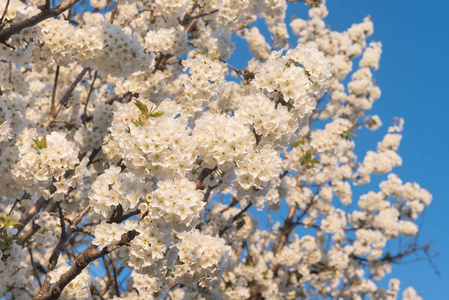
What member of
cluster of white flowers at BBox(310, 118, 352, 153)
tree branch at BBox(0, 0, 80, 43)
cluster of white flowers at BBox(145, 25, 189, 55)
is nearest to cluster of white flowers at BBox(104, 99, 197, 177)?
tree branch at BBox(0, 0, 80, 43)

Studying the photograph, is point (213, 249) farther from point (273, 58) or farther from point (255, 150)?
point (273, 58)

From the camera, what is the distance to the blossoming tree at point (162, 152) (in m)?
4.09

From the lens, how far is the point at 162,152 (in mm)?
3898

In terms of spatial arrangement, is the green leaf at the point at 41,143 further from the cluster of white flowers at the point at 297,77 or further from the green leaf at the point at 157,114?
the cluster of white flowers at the point at 297,77

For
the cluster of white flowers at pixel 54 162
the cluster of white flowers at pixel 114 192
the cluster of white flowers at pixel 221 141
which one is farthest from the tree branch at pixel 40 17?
the cluster of white flowers at pixel 221 141

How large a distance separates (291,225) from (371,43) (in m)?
9.43

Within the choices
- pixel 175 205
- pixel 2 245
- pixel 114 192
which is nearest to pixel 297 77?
pixel 175 205

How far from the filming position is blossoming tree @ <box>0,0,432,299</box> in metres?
4.09

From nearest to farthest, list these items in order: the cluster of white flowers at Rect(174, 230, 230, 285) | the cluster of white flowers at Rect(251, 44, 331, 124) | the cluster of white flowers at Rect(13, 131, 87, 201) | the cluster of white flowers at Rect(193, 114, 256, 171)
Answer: the cluster of white flowers at Rect(193, 114, 256, 171) < the cluster of white flowers at Rect(251, 44, 331, 124) < the cluster of white flowers at Rect(13, 131, 87, 201) < the cluster of white flowers at Rect(174, 230, 230, 285)

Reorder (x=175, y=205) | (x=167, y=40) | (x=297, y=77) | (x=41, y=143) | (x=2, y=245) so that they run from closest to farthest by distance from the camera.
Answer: (x=175, y=205), (x=297, y=77), (x=41, y=143), (x=2, y=245), (x=167, y=40)

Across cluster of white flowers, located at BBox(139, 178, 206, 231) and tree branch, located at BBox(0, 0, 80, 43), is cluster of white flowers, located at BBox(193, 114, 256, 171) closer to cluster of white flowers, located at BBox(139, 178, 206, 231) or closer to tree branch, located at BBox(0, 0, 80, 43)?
cluster of white flowers, located at BBox(139, 178, 206, 231)

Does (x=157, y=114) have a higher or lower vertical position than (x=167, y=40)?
lower

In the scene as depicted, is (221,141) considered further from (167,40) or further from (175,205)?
(167,40)

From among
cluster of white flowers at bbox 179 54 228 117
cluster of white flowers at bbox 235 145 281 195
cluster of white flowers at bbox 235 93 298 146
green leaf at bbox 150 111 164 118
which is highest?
cluster of white flowers at bbox 179 54 228 117
